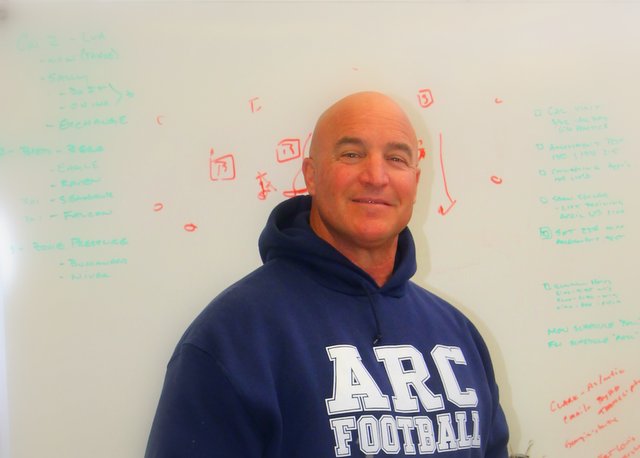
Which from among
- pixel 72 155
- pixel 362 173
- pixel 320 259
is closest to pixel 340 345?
pixel 320 259

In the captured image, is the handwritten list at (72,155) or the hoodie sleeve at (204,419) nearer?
the hoodie sleeve at (204,419)

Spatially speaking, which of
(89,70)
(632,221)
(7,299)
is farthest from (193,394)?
(632,221)

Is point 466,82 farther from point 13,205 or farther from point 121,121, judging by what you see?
point 13,205

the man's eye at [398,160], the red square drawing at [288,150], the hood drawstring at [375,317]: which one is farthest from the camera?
the red square drawing at [288,150]

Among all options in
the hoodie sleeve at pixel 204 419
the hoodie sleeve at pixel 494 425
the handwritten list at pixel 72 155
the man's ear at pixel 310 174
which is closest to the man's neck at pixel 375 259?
the man's ear at pixel 310 174

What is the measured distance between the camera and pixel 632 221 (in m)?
1.87

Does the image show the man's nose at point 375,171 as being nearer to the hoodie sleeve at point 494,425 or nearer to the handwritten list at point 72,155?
the hoodie sleeve at point 494,425

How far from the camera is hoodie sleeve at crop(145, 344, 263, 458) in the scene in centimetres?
103

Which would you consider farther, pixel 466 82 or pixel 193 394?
pixel 466 82

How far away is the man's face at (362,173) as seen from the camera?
4.15 ft

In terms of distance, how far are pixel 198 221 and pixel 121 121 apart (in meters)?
0.31

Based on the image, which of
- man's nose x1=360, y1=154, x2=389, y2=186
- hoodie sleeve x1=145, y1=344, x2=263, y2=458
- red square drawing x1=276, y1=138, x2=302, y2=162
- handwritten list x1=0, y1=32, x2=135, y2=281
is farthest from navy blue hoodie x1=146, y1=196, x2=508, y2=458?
handwritten list x1=0, y1=32, x2=135, y2=281

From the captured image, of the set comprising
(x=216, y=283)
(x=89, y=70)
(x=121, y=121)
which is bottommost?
(x=216, y=283)

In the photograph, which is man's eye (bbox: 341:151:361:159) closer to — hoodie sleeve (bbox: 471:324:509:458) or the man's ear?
the man's ear
